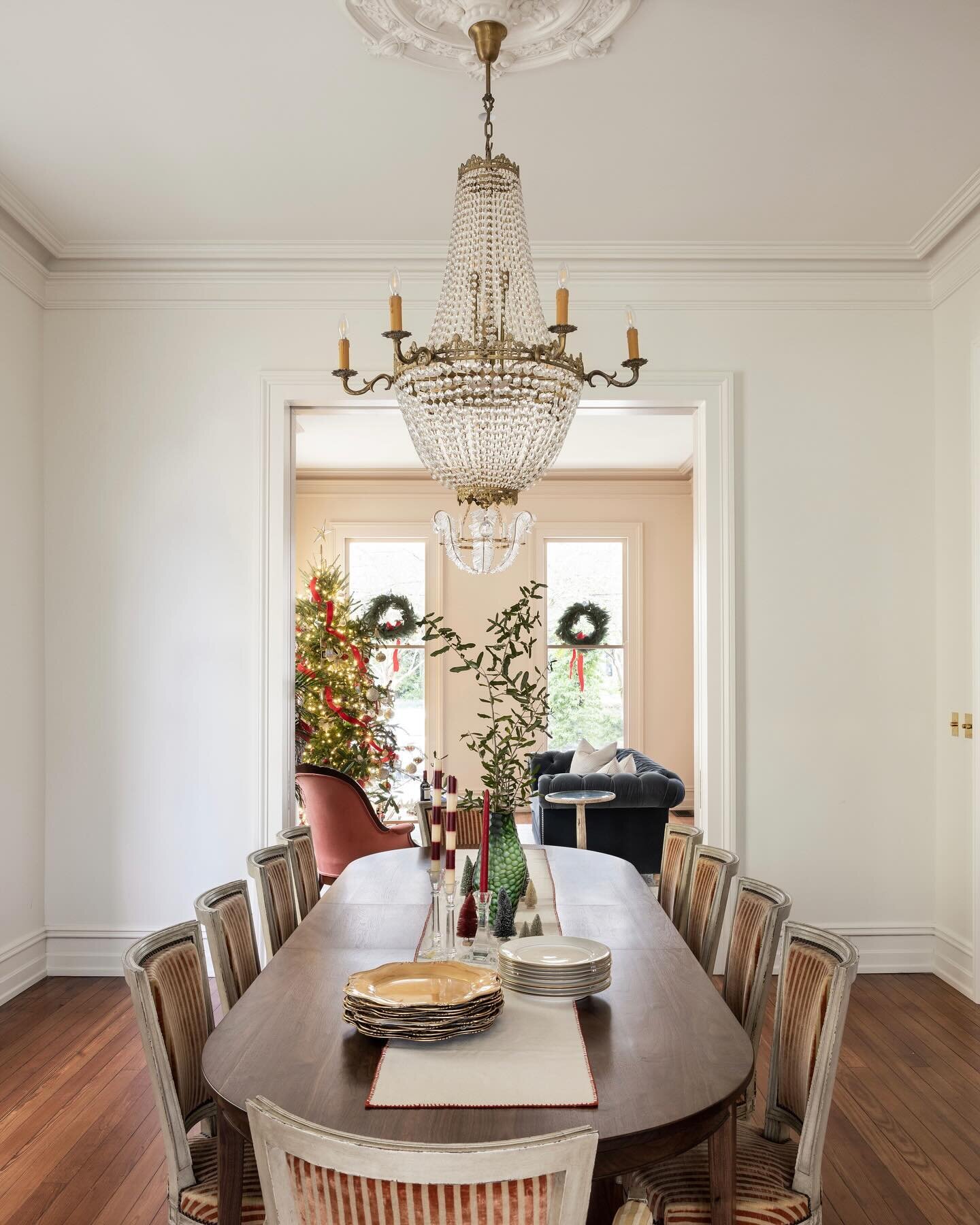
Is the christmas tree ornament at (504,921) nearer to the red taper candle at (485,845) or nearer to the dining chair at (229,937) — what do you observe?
the red taper candle at (485,845)

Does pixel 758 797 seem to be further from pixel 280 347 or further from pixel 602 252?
pixel 280 347

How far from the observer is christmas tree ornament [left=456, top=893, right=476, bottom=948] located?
2.28 meters

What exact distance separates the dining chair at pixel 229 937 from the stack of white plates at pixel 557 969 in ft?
2.01

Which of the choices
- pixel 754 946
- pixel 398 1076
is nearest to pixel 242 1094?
pixel 398 1076

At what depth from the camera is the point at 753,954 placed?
2350 mm

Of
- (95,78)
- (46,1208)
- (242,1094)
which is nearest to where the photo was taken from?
(242,1094)

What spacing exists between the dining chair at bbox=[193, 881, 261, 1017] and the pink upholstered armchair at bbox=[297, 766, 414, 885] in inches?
114

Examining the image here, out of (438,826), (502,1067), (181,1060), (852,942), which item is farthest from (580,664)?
(502,1067)

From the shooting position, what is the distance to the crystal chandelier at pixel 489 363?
8.07ft

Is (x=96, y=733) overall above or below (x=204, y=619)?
below

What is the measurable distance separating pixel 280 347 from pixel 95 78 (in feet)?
5.11

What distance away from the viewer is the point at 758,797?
461 centimetres

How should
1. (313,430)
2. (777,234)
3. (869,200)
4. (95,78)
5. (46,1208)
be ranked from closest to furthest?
1. (46,1208)
2. (95,78)
3. (869,200)
4. (777,234)
5. (313,430)

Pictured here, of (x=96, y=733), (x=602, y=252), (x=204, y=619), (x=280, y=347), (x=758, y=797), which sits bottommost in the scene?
(x=758, y=797)
